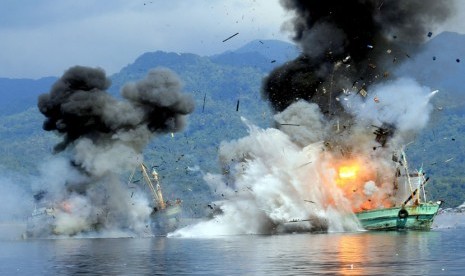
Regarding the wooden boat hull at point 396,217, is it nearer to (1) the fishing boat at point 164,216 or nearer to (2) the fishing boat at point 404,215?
(2) the fishing boat at point 404,215

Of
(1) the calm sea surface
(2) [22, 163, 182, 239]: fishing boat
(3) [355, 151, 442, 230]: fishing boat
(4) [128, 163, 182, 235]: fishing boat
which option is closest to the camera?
(1) the calm sea surface

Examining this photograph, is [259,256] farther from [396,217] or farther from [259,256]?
[396,217]

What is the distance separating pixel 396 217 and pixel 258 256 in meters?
39.5

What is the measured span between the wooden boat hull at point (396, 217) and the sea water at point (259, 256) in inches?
84.3

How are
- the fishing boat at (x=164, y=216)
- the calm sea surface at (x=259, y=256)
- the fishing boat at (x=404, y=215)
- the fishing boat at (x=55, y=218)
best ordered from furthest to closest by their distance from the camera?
the fishing boat at (x=164, y=216)
the fishing boat at (x=55, y=218)
the fishing boat at (x=404, y=215)
the calm sea surface at (x=259, y=256)

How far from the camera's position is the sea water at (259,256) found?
68.8m

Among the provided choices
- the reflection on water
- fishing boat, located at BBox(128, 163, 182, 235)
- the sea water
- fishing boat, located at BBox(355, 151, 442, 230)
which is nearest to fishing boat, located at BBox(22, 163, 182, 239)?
fishing boat, located at BBox(128, 163, 182, 235)

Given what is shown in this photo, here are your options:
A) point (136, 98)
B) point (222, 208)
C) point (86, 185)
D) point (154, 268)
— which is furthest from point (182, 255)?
point (136, 98)

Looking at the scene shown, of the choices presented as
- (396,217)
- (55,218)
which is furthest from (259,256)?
(55,218)

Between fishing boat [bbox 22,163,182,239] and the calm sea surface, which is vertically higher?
fishing boat [bbox 22,163,182,239]

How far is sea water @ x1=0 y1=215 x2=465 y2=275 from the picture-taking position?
226 ft

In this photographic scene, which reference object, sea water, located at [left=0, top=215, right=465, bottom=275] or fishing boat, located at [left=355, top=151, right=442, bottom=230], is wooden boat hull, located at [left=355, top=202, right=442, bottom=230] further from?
sea water, located at [left=0, top=215, right=465, bottom=275]

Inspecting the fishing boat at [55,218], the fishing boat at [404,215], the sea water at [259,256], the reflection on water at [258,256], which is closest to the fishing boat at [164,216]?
the fishing boat at [55,218]

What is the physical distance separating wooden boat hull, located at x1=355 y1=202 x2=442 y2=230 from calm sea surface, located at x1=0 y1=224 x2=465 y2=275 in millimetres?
3011
